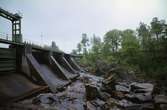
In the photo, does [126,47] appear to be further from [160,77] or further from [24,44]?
[24,44]

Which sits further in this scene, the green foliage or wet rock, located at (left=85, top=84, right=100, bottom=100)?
the green foliage

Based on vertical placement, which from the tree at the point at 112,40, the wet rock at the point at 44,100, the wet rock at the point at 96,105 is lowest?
the wet rock at the point at 96,105

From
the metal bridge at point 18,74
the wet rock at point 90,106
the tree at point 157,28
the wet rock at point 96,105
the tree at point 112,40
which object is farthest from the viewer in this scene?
the tree at point 112,40

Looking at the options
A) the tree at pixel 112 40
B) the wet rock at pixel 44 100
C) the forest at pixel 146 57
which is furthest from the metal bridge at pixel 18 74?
the tree at pixel 112 40

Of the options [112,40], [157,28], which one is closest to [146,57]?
[157,28]

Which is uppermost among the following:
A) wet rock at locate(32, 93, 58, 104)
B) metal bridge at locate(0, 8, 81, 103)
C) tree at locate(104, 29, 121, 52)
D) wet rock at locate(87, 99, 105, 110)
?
tree at locate(104, 29, 121, 52)

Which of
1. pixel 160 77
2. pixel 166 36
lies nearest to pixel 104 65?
pixel 160 77

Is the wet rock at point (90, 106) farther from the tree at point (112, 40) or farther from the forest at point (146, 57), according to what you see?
the tree at point (112, 40)

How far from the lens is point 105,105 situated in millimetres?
8742

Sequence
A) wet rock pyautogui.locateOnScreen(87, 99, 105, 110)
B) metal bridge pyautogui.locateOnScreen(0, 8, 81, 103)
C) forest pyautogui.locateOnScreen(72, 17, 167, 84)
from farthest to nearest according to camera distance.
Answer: forest pyautogui.locateOnScreen(72, 17, 167, 84)
metal bridge pyautogui.locateOnScreen(0, 8, 81, 103)
wet rock pyautogui.locateOnScreen(87, 99, 105, 110)

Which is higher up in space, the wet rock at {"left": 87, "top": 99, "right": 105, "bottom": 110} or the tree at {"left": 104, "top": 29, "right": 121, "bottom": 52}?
the tree at {"left": 104, "top": 29, "right": 121, "bottom": 52}

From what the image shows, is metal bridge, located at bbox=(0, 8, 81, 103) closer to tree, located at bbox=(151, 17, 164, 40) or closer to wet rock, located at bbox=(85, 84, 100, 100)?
wet rock, located at bbox=(85, 84, 100, 100)

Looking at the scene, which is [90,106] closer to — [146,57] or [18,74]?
[18,74]

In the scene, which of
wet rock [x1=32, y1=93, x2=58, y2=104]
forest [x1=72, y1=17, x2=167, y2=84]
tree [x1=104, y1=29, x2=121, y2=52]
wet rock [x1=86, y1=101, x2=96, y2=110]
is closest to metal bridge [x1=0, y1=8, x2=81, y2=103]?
wet rock [x1=32, y1=93, x2=58, y2=104]
